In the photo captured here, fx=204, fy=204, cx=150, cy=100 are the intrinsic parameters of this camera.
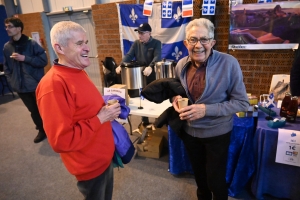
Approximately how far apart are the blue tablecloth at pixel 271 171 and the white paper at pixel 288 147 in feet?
0.14

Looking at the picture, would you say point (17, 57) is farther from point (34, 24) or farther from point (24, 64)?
point (34, 24)

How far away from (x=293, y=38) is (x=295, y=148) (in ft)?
4.97

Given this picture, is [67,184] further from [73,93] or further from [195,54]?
[195,54]

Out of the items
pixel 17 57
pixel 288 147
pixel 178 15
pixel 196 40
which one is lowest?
pixel 288 147

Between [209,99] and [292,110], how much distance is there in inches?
33.3

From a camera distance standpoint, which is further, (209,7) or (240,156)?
(209,7)

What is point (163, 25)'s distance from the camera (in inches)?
126

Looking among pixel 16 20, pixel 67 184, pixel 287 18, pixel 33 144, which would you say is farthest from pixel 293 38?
pixel 33 144

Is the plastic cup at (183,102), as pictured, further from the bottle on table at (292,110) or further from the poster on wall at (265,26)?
the poster on wall at (265,26)

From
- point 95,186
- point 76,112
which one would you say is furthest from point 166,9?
point 95,186

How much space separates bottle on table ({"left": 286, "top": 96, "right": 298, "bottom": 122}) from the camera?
4.99 feet

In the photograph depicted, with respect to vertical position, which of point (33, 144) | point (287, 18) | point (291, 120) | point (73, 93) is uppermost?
point (287, 18)

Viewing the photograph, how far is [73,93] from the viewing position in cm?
92

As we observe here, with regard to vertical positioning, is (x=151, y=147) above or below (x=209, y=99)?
below
